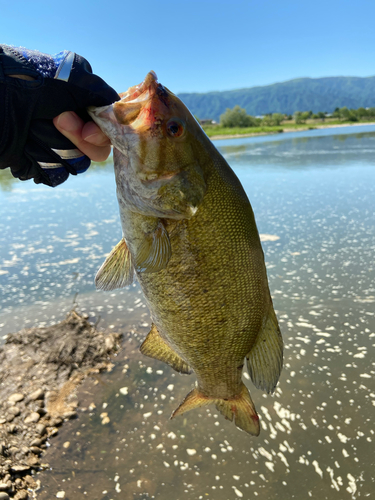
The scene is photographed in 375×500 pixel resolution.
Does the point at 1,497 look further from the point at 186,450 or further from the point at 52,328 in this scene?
the point at 52,328

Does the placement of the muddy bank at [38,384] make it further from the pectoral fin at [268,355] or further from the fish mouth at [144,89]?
the fish mouth at [144,89]

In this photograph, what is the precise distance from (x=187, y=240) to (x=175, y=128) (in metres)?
0.57

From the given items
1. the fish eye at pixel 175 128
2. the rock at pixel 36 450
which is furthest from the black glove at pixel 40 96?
the rock at pixel 36 450

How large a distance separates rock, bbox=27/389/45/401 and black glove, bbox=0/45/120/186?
372cm

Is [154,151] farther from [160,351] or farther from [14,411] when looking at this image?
[14,411]

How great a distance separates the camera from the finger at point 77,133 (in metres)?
1.93

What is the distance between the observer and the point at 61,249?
9.95 meters

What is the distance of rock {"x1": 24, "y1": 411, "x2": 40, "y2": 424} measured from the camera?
4293 millimetres

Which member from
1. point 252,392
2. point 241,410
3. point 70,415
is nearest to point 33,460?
point 70,415

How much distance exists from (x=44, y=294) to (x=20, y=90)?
21.4 ft

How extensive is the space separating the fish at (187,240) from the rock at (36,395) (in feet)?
11.4

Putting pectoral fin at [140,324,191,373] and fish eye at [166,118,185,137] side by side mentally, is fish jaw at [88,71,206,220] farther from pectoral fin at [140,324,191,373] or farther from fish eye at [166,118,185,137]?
pectoral fin at [140,324,191,373]

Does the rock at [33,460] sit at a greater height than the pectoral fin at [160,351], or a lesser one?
lesser

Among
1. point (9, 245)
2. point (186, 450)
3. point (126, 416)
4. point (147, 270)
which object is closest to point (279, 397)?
point (186, 450)
